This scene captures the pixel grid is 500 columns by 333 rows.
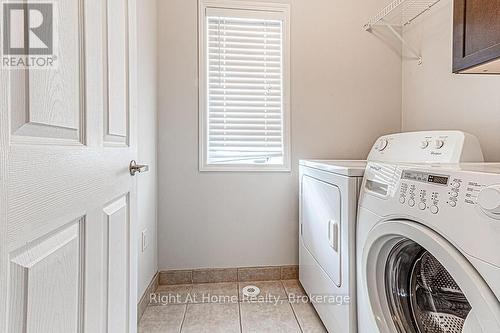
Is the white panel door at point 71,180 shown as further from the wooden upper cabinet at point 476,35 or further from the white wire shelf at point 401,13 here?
the white wire shelf at point 401,13

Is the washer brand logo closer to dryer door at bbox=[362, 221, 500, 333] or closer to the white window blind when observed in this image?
dryer door at bbox=[362, 221, 500, 333]

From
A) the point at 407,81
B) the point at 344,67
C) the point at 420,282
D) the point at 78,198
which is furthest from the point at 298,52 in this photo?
the point at 78,198

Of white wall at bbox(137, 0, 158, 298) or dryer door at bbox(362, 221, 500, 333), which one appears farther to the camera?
white wall at bbox(137, 0, 158, 298)

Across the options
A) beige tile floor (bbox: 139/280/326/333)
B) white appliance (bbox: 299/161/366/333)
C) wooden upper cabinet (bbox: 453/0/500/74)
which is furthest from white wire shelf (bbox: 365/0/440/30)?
beige tile floor (bbox: 139/280/326/333)

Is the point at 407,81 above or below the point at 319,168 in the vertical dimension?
above

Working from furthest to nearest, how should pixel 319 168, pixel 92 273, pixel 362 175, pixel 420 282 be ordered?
pixel 319 168
pixel 362 175
pixel 420 282
pixel 92 273

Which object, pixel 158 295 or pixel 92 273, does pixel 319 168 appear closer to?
pixel 92 273

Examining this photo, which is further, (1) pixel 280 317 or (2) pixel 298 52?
(2) pixel 298 52

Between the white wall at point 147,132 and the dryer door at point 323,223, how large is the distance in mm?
1038

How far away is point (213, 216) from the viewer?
2283 millimetres

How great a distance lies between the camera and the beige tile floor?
1.71m

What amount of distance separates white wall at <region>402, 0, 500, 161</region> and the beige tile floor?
4.68ft

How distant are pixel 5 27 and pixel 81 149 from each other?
12.6 inches

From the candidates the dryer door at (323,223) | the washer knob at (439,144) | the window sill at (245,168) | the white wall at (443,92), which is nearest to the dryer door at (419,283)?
the dryer door at (323,223)
